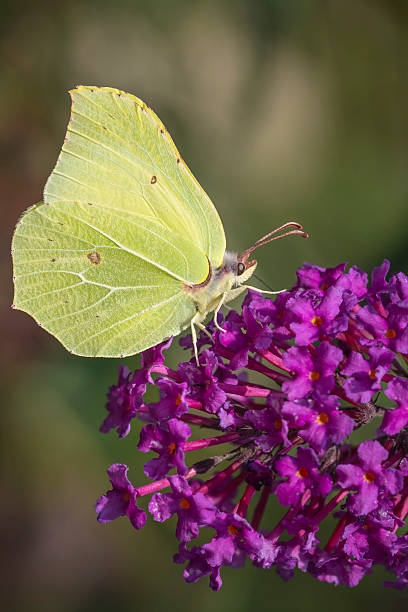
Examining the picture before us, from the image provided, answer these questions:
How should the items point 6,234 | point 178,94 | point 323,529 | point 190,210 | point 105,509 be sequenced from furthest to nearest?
1. point 6,234
2. point 178,94
3. point 323,529
4. point 190,210
5. point 105,509

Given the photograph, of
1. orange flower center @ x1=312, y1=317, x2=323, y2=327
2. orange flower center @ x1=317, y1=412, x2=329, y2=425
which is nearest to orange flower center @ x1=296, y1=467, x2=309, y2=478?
orange flower center @ x1=317, y1=412, x2=329, y2=425

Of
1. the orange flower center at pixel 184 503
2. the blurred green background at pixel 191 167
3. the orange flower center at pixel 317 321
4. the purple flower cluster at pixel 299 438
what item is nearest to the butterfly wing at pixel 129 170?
the purple flower cluster at pixel 299 438

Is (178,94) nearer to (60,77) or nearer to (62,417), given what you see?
(60,77)

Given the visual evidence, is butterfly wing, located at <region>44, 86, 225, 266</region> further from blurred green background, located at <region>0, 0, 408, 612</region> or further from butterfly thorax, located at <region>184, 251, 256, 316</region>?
blurred green background, located at <region>0, 0, 408, 612</region>

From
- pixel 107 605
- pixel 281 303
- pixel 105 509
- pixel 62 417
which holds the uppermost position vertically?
pixel 281 303

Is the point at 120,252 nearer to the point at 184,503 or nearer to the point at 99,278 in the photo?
the point at 99,278

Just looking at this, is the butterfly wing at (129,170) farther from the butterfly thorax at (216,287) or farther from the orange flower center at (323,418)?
the orange flower center at (323,418)

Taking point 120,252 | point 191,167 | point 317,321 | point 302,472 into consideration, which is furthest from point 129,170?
point 191,167

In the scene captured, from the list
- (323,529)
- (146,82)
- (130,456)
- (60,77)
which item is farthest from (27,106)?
(323,529)
